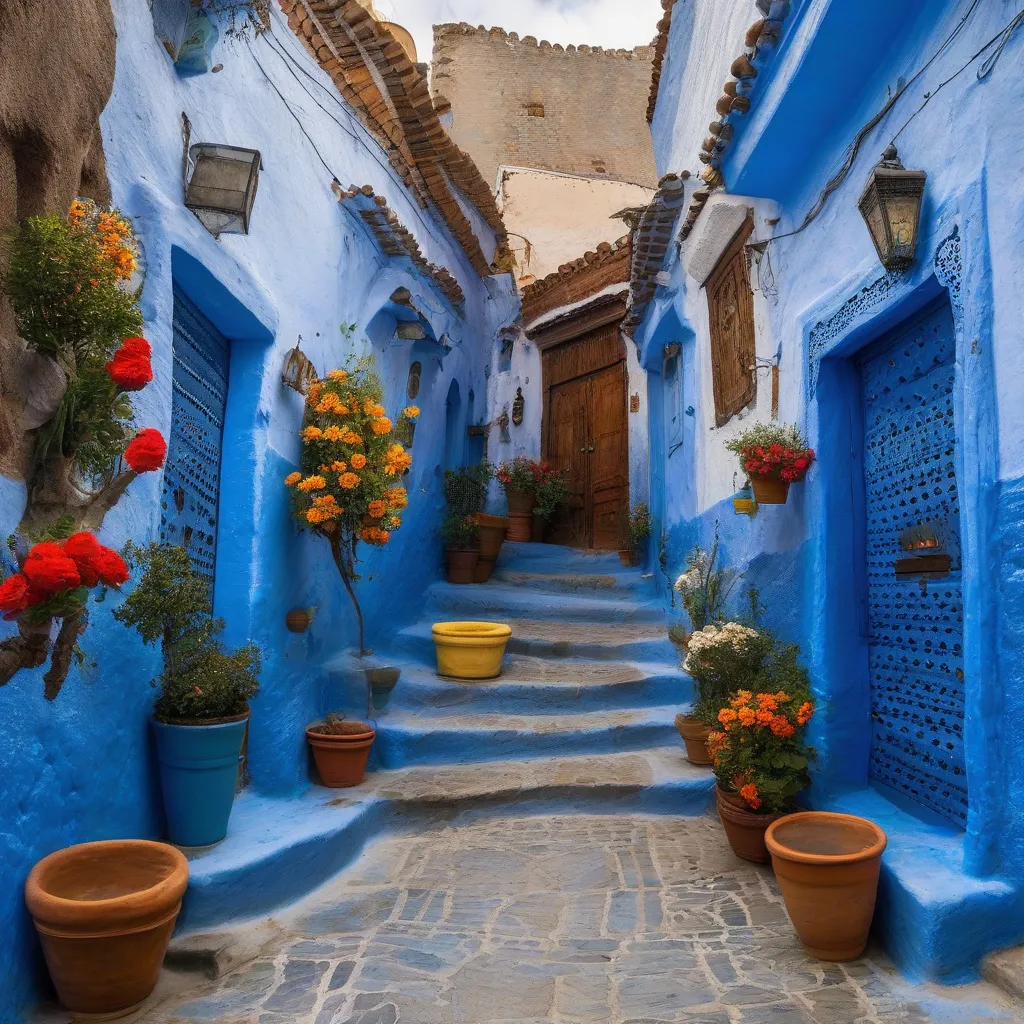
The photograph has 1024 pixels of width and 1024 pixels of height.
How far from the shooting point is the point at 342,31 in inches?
220

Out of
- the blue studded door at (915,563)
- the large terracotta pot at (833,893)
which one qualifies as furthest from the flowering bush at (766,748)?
the large terracotta pot at (833,893)

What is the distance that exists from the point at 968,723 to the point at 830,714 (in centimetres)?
109

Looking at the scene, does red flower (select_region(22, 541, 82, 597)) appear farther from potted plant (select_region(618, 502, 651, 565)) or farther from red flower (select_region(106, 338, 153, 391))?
potted plant (select_region(618, 502, 651, 565))

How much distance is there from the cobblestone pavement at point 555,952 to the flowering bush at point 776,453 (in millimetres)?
1930

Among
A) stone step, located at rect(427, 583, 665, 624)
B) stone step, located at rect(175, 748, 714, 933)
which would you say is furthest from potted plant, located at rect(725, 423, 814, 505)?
stone step, located at rect(427, 583, 665, 624)

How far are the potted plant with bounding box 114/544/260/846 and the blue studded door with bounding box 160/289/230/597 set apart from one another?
Result: 0.48 meters

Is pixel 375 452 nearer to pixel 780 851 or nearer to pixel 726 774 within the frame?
pixel 726 774

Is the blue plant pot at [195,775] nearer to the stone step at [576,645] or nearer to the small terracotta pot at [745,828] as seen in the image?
the small terracotta pot at [745,828]

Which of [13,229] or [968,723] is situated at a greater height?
[13,229]

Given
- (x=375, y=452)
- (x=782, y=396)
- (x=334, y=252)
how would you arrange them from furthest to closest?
(x=334, y=252), (x=375, y=452), (x=782, y=396)

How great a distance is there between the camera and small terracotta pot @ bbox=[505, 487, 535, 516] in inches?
395

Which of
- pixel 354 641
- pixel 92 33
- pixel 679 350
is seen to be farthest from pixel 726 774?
pixel 679 350

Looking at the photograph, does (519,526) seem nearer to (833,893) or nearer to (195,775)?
(195,775)

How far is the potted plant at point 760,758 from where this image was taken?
3736 mm
